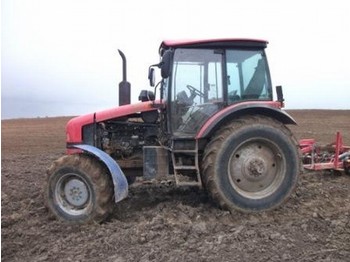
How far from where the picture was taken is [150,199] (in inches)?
316

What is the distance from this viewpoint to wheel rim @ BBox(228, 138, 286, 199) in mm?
6848

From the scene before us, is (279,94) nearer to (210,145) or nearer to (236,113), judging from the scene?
(236,113)

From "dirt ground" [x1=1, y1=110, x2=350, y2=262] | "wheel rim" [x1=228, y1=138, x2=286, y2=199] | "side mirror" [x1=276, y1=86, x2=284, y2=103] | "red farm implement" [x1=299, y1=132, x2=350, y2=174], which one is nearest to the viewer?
"dirt ground" [x1=1, y1=110, x2=350, y2=262]

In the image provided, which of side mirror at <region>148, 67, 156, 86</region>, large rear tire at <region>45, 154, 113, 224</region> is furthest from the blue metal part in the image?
side mirror at <region>148, 67, 156, 86</region>

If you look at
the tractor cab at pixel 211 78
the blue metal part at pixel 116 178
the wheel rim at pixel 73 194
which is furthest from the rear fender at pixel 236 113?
the wheel rim at pixel 73 194

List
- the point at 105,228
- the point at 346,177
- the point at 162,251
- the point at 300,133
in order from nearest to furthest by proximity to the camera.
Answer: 1. the point at 162,251
2. the point at 105,228
3. the point at 346,177
4. the point at 300,133

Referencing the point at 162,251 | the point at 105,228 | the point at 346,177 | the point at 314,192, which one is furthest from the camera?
the point at 346,177

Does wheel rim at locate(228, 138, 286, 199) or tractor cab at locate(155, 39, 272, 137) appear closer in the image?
wheel rim at locate(228, 138, 286, 199)

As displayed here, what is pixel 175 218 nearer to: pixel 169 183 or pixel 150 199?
pixel 150 199

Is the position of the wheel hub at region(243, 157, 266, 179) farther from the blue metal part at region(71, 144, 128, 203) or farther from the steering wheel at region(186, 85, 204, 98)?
the blue metal part at region(71, 144, 128, 203)

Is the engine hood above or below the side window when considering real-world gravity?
below

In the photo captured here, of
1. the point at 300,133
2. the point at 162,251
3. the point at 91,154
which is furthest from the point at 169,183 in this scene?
the point at 300,133

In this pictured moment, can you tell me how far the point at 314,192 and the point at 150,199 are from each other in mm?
2572

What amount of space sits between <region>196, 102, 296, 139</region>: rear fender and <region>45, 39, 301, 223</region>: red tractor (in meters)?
0.01
